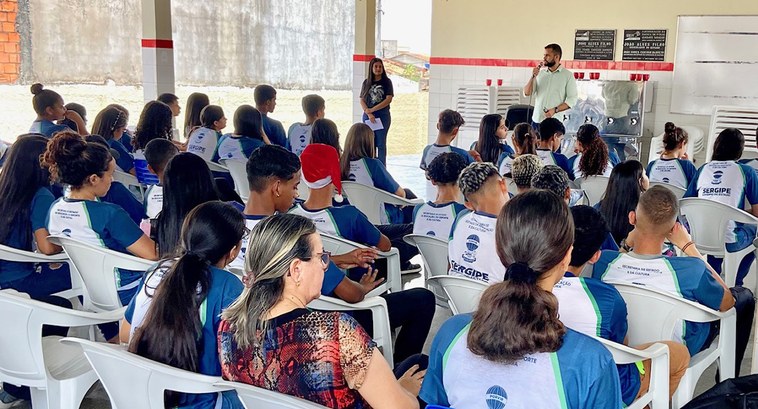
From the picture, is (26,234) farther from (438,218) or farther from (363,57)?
(363,57)

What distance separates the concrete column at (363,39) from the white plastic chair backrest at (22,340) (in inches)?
298

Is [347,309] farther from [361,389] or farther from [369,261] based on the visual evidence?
[361,389]

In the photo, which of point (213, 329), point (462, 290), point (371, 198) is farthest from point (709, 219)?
point (213, 329)

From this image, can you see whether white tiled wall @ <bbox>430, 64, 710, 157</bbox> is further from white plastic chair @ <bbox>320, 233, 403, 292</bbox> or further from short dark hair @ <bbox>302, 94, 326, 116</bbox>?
white plastic chair @ <bbox>320, 233, 403, 292</bbox>

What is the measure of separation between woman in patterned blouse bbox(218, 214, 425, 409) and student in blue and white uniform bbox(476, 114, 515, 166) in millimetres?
3845

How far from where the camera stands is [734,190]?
4.39m

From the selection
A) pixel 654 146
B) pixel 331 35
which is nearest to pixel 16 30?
pixel 331 35

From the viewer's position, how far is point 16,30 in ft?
32.9

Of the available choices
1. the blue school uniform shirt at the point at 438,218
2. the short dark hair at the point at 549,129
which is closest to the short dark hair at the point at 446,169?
the blue school uniform shirt at the point at 438,218

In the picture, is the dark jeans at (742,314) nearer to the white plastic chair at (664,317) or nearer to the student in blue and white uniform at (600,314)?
the white plastic chair at (664,317)

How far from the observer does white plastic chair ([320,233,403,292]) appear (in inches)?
131

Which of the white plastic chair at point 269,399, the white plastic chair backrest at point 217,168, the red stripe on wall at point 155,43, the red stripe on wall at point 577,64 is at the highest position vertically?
the red stripe on wall at point 155,43

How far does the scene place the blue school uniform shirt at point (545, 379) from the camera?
5.34ft

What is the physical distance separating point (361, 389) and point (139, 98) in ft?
34.0
